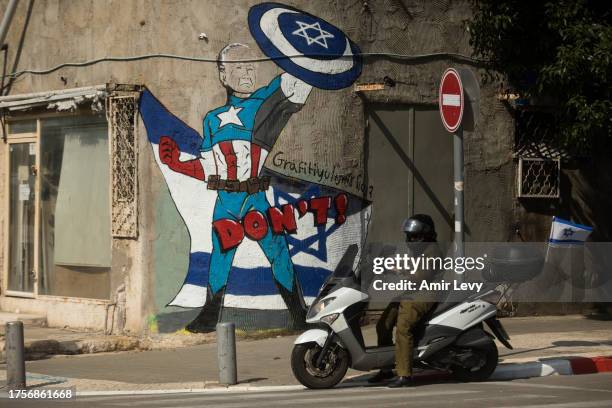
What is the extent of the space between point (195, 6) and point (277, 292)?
150 inches

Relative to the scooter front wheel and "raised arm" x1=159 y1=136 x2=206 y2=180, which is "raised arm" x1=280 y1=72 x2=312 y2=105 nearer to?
"raised arm" x1=159 y1=136 x2=206 y2=180

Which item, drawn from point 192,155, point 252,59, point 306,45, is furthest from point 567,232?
point 192,155

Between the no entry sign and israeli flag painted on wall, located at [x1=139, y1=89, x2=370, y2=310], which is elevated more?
the no entry sign

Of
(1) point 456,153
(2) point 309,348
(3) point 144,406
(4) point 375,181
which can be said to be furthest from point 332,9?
(3) point 144,406

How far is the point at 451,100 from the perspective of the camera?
11258mm

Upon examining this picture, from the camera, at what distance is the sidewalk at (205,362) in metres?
10.8

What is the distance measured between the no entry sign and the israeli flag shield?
303cm

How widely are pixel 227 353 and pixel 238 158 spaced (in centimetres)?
381

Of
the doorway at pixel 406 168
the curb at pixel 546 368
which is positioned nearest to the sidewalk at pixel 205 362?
the curb at pixel 546 368

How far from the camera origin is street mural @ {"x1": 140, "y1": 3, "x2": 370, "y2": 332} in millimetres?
13547

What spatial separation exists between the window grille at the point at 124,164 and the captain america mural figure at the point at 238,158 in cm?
56

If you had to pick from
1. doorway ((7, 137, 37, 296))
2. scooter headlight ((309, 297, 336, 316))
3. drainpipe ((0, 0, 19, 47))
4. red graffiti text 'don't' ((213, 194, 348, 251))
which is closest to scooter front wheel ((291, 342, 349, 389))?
scooter headlight ((309, 297, 336, 316))

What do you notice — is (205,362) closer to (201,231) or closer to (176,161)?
(201,231)

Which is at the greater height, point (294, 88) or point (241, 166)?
point (294, 88)
